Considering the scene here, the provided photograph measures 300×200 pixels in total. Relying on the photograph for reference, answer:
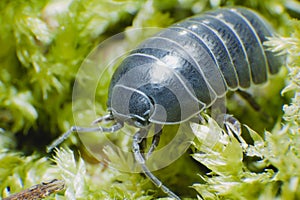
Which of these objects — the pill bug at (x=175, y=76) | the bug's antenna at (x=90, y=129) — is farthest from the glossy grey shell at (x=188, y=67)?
the bug's antenna at (x=90, y=129)

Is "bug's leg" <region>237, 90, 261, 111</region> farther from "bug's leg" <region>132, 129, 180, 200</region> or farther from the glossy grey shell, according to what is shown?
"bug's leg" <region>132, 129, 180, 200</region>

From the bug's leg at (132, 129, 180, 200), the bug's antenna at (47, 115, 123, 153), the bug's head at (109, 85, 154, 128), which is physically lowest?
the bug's leg at (132, 129, 180, 200)

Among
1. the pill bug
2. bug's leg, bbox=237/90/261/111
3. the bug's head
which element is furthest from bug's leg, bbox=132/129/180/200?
bug's leg, bbox=237/90/261/111

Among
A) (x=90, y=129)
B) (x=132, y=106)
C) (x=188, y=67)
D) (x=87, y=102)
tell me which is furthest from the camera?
(x=87, y=102)

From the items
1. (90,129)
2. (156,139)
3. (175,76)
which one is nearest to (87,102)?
(90,129)

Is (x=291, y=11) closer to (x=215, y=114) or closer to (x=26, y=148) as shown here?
(x=215, y=114)

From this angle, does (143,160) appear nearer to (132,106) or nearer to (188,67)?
(132,106)
